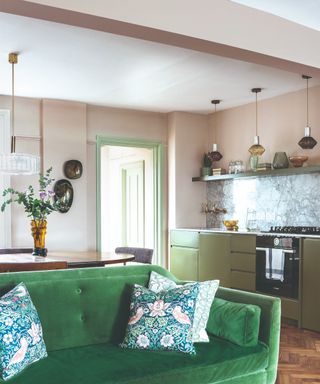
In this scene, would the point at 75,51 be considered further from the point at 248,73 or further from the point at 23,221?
the point at 23,221

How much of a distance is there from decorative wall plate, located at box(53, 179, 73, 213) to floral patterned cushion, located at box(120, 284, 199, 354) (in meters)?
3.59

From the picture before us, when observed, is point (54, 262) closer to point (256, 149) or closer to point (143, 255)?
point (143, 255)

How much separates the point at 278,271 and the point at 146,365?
9.84ft

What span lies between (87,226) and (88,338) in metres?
3.77

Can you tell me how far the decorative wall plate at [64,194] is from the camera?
618 cm

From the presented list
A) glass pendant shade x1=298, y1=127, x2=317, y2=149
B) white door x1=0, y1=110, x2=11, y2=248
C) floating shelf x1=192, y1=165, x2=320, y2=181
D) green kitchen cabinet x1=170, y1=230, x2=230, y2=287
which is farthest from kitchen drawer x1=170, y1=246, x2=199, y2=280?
white door x1=0, y1=110, x2=11, y2=248

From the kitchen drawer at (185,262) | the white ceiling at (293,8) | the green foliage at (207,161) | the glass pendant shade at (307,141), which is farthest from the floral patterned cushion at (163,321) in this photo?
the green foliage at (207,161)

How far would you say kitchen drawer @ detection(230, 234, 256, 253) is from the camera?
17.8ft

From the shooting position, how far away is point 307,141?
17.4 ft

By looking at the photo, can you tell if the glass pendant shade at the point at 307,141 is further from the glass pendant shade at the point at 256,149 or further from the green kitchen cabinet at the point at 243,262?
the green kitchen cabinet at the point at 243,262

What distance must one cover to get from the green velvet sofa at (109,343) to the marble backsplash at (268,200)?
9.07ft

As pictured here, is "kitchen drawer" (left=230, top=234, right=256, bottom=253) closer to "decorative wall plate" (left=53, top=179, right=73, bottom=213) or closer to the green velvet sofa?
"decorative wall plate" (left=53, top=179, right=73, bottom=213)

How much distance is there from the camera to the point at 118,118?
6742 millimetres

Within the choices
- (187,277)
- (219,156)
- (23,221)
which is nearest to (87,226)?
(23,221)
